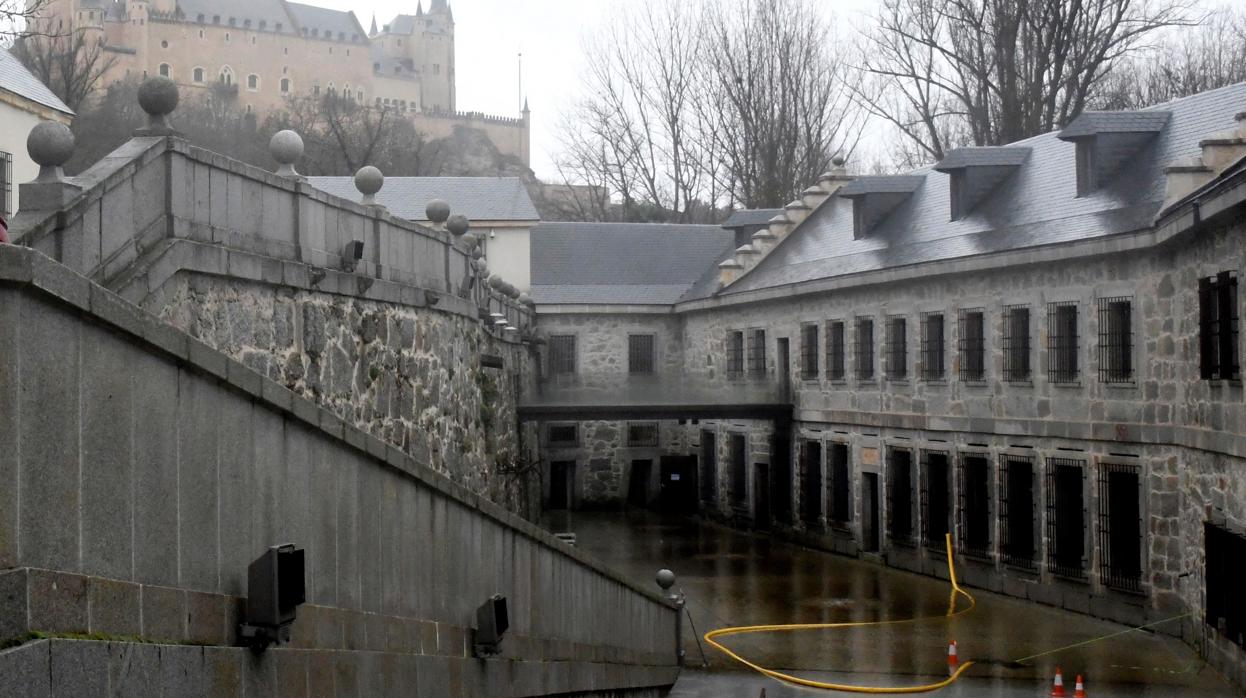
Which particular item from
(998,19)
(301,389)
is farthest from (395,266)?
(998,19)

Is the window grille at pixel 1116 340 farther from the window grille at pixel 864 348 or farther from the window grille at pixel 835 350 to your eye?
the window grille at pixel 835 350

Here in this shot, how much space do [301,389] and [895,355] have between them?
59.7ft

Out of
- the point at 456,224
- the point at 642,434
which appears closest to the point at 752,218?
the point at 642,434

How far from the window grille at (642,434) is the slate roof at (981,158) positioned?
15077 mm

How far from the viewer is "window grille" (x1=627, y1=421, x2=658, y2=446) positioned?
3947 centimetres

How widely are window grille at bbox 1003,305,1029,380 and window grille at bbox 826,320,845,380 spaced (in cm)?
603

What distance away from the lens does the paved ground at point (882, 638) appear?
17.0m

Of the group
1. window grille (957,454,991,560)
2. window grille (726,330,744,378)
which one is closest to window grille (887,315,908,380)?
window grille (957,454,991,560)

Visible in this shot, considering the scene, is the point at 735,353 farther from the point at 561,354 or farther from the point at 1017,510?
the point at 1017,510

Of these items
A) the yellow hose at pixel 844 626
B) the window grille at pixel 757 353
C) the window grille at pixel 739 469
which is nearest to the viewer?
the yellow hose at pixel 844 626

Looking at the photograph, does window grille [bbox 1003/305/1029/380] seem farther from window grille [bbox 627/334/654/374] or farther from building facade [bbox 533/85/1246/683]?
window grille [bbox 627/334/654/374]

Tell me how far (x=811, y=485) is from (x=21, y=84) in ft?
60.2

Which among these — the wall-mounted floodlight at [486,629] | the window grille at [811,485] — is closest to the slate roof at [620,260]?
the window grille at [811,485]

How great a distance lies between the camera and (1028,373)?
899 inches
